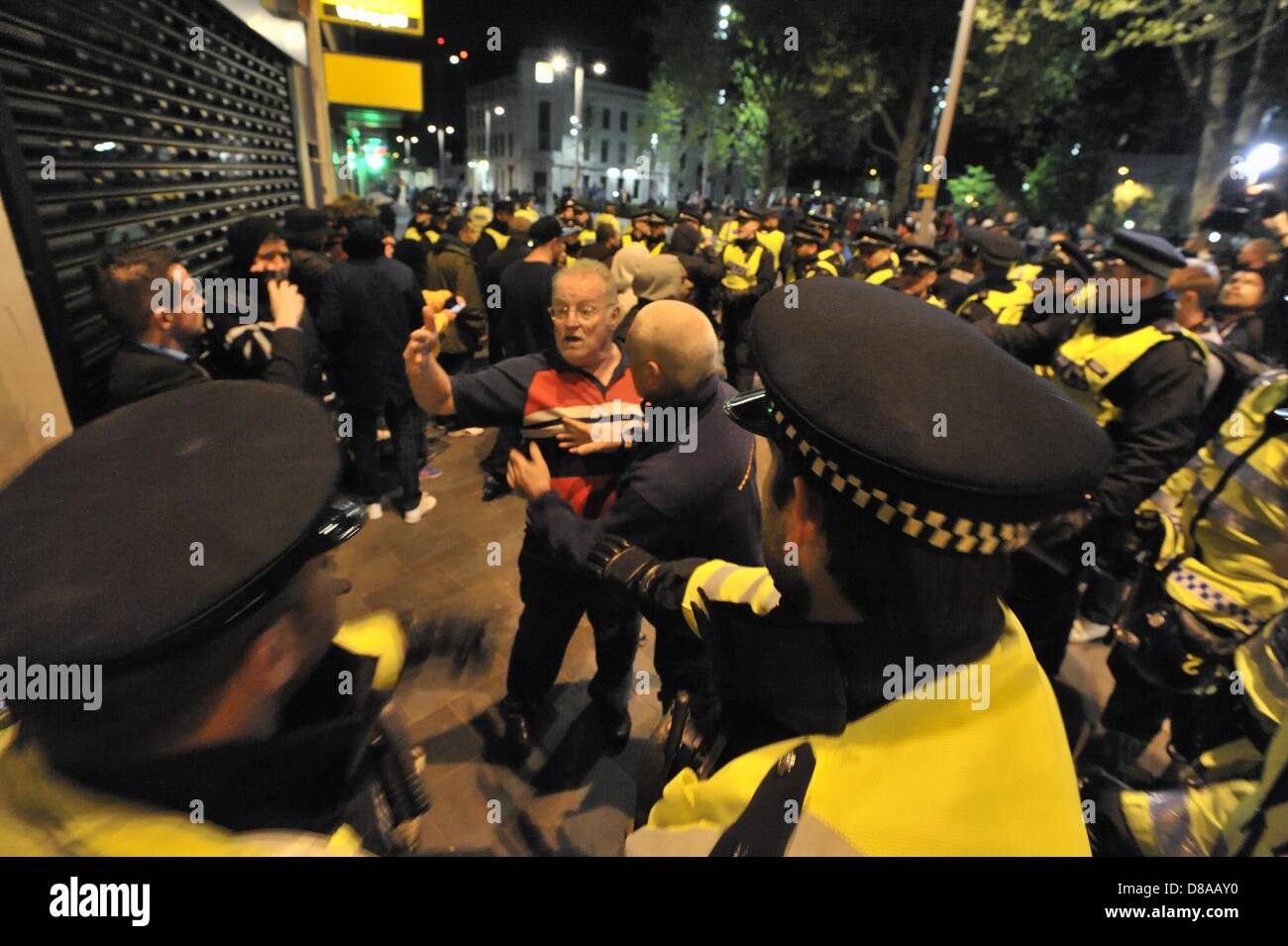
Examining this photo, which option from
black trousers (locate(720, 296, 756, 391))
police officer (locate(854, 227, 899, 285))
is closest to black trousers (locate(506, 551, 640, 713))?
police officer (locate(854, 227, 899, 285))

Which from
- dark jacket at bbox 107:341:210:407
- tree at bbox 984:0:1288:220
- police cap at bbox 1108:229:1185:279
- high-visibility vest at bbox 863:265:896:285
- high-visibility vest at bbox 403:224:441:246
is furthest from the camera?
tree at bbox 984:0:1288:220

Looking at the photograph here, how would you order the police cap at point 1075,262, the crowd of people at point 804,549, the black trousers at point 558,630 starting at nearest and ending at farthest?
1. the crowd of people at point 804,549
2. the black trousers at point 558,630
3. the police cap at point 1075,262

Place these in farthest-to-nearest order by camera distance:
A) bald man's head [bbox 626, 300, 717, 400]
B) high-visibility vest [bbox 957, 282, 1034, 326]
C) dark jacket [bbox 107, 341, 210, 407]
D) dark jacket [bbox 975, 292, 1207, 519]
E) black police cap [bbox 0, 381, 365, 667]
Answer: high-visibility vest [bbox 957, 282, 1034, 326], dark jacket [bbox 975, 292, 1207, 519], dark jacket [bbox 107, 341, 210, 407], bald man's head [bbox 626, 300, 717, 400], black police cap [bbox 0, 381, 365, 667]

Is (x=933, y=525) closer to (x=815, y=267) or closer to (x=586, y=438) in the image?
(x=586, y=438)

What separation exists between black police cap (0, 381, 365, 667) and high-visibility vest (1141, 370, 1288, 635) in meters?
3.04

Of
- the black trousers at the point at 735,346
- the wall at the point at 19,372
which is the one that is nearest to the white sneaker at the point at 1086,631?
the black trousers at the point at 735,346

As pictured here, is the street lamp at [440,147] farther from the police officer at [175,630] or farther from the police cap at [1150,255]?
the police officer at [175,630]

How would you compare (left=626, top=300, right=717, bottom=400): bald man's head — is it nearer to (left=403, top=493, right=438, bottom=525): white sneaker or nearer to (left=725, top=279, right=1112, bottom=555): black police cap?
(left=725, top=279, right=1112, bottom=555): black police cap

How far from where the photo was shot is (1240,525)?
2.36 m

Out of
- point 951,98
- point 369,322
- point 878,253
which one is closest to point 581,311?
point 369,322

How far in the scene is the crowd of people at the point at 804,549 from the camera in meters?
0.87

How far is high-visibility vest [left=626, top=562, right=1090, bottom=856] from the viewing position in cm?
83

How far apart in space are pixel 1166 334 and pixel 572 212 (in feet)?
29.5

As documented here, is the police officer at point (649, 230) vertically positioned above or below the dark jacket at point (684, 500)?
above
